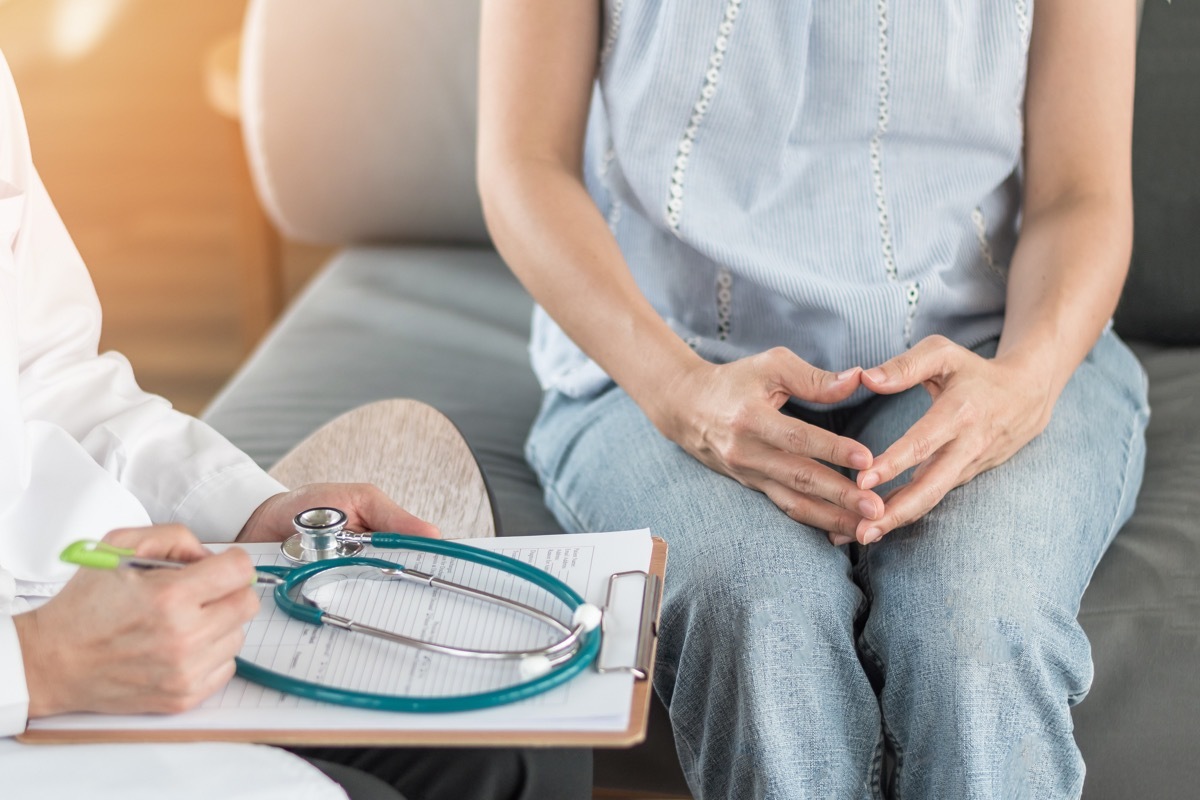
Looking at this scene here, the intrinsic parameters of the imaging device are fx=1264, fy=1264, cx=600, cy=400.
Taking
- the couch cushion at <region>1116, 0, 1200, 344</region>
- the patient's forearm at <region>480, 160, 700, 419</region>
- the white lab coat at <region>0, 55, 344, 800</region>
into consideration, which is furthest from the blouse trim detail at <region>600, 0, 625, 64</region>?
the couch cushion at <region>1116, 0, 1200, 344</region>

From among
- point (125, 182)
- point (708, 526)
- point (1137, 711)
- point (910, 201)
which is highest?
point (910, 201)

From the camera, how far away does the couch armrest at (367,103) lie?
4.92ft

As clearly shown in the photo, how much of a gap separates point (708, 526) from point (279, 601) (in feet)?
1.05

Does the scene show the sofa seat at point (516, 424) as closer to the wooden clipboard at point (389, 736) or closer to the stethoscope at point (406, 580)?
the stethoscope at point (406, 580)

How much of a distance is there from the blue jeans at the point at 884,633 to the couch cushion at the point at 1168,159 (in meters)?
0.39

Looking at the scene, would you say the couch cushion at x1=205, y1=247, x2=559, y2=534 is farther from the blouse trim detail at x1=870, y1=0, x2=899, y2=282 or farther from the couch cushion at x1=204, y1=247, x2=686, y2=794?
the blouse trim detail at x1=870, y1=0, x2=899, y2=282

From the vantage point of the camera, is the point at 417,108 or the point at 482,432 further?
the point at 417,108

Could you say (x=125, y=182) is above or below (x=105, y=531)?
below

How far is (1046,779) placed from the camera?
0.80 metres

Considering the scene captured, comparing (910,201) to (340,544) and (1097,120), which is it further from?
(340,544)

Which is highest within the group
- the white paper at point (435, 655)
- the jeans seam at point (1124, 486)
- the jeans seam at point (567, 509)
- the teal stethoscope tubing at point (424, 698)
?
the teal stethoscope tubing at point (424, 698)

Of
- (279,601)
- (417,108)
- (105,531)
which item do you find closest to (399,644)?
(279,601)

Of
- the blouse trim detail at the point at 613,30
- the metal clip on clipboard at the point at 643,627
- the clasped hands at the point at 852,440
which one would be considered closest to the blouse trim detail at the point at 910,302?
the clasped hands at the point at 852,440

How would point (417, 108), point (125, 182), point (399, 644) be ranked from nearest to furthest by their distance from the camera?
point (399, 644) < point (417, 108) < point (125, 182)
